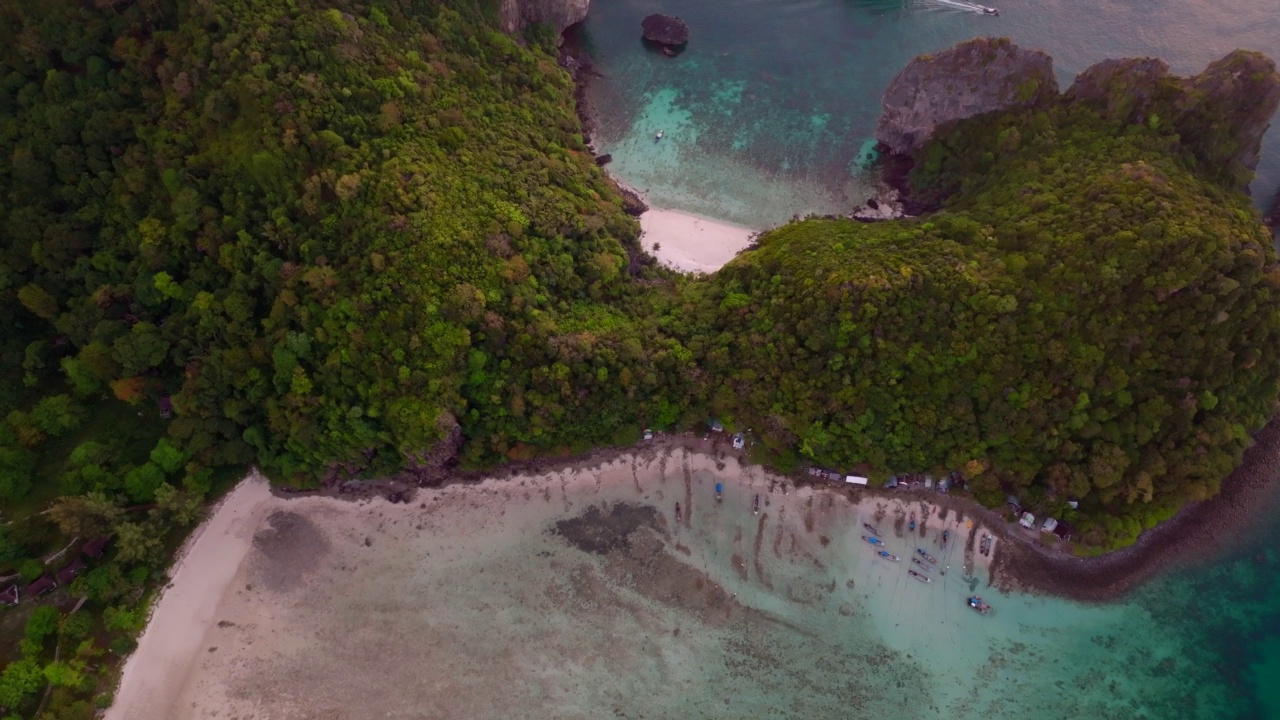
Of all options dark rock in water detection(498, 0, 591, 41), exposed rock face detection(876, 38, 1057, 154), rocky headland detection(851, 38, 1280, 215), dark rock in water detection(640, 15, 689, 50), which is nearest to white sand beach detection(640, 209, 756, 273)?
rocky headland detection(851, 38, 1280, 215)

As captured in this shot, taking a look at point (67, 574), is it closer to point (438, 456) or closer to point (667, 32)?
point (438, 456)

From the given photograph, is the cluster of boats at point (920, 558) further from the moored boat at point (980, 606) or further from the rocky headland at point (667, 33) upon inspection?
the rocky headland at point (667, 33)

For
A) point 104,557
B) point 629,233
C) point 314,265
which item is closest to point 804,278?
→ point 629,233

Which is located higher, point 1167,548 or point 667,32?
point 667,32

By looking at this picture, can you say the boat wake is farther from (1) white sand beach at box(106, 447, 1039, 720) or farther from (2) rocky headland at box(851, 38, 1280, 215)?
(1) white sand beach at box(106, 447, 1039, 720)

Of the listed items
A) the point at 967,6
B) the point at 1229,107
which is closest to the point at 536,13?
the point at 967,6

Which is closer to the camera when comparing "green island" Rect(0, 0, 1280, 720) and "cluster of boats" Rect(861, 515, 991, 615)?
"green island" Rect(0, 0, 1280, 720)
